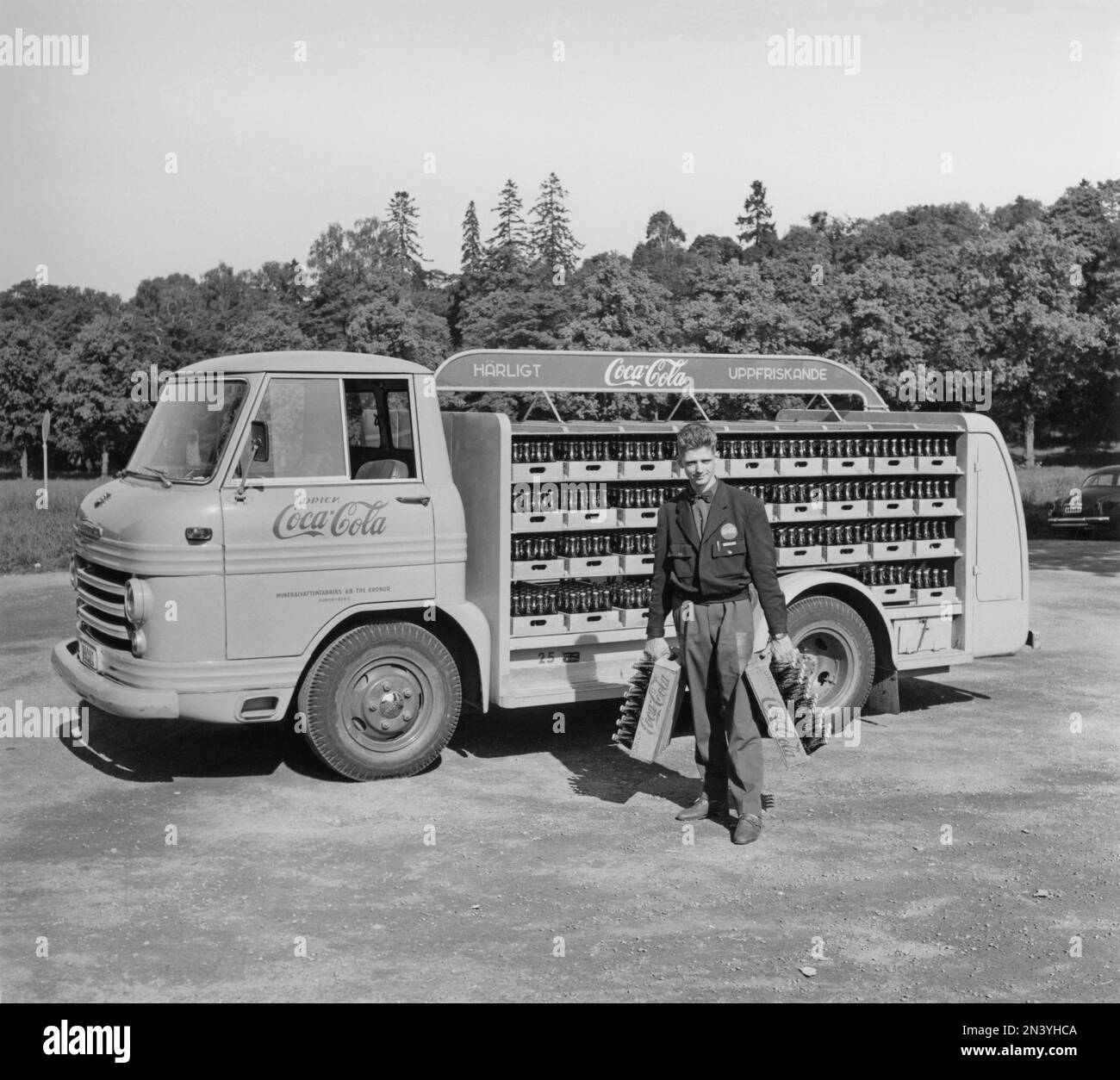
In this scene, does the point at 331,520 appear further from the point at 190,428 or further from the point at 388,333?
the point at 388,333

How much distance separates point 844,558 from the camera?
9.88m

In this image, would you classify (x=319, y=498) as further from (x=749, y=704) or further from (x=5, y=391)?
(x=5, y=391)

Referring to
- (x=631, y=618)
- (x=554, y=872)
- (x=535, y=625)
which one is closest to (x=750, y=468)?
(x=631, y=618)

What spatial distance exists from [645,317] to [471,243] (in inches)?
1461

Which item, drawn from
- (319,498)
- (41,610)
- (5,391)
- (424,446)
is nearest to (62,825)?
(319,498)

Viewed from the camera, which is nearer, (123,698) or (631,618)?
(123,698)

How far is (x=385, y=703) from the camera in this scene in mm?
8344

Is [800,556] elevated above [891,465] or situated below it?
below

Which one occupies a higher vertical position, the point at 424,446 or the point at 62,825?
the point at 424,446

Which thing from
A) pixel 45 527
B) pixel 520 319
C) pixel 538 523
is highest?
pixel 520 319

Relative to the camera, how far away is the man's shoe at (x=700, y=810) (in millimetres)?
7523

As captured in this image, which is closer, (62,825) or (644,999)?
(644,999)

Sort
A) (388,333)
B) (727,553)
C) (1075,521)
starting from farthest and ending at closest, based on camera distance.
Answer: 1. (388,333)
2. (1075,521)
3. (727,553)
